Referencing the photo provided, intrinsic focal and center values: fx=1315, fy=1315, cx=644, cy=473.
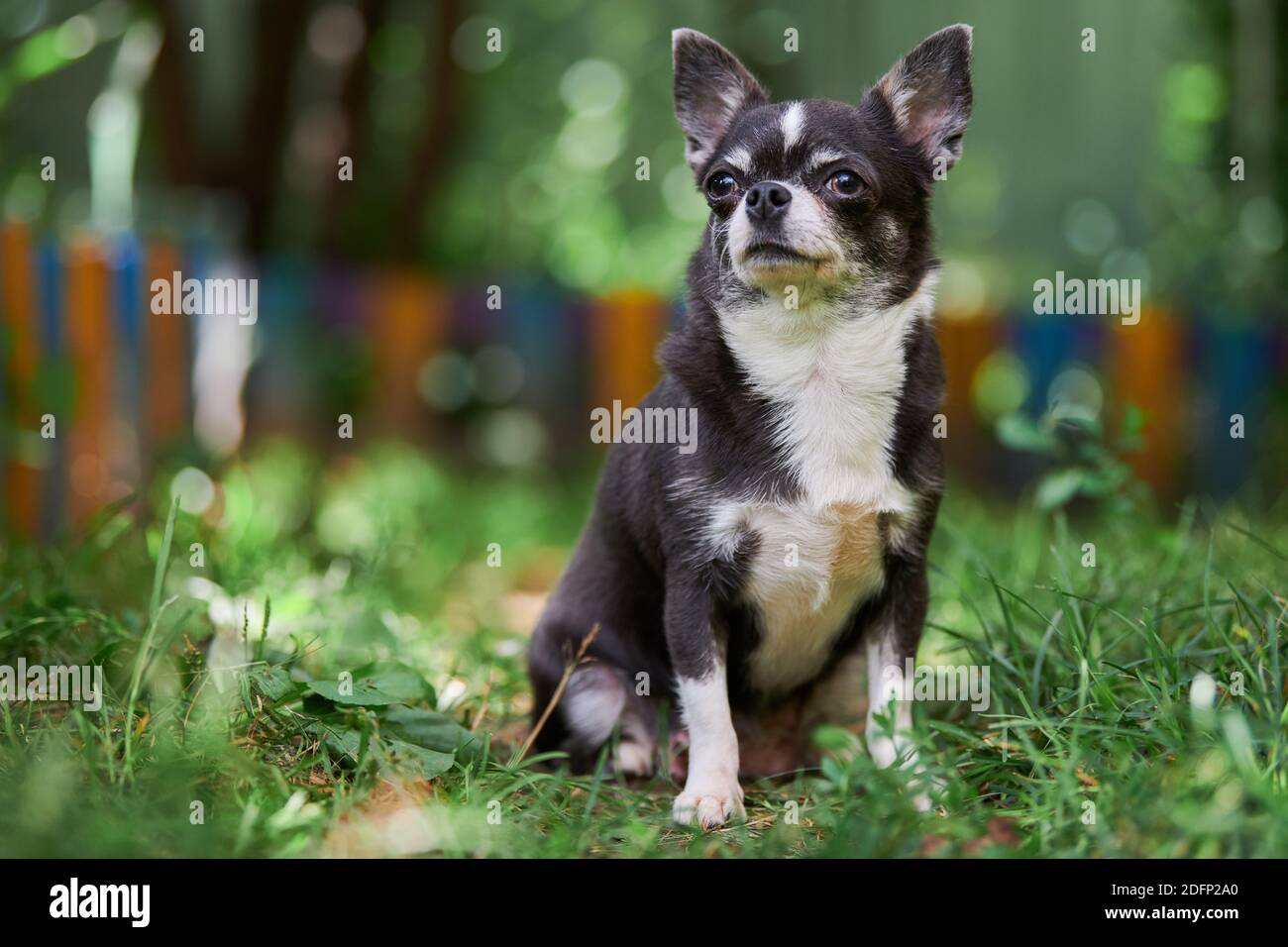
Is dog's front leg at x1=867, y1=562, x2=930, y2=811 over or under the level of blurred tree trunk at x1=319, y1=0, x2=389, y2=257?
under

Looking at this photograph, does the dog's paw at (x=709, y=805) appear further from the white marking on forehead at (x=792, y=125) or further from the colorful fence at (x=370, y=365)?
the colorful fence at (x=370, y=365)

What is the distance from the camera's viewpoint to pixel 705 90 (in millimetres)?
3291

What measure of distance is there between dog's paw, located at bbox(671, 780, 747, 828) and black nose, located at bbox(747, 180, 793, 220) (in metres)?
1.23

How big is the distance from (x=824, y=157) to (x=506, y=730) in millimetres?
1689

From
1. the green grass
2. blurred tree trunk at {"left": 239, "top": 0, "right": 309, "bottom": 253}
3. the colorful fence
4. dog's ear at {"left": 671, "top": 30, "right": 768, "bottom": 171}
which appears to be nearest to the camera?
the green grass

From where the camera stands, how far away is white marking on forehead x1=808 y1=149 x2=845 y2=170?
289cm

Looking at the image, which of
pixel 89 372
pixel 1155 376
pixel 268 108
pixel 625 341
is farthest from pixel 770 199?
pixel 268 108

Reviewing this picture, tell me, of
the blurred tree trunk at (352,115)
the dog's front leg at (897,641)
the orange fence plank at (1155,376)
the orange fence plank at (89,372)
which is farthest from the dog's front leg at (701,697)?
the blurred tree trunk at (352,115)

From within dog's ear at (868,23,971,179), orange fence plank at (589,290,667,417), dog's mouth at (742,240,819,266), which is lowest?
dog's mouth at (742,240,819,266)

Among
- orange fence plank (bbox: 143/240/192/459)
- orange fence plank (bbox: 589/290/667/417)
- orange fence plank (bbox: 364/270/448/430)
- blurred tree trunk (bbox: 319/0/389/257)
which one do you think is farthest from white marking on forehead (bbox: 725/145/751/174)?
blurred tree trunk (bbox: 319/0/389/257)

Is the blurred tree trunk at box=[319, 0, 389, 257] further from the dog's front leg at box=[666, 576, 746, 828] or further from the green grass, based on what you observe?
the dog's front leg at box=[666, 576, 746, 828]

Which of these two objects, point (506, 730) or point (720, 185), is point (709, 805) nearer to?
point (506, 730)
